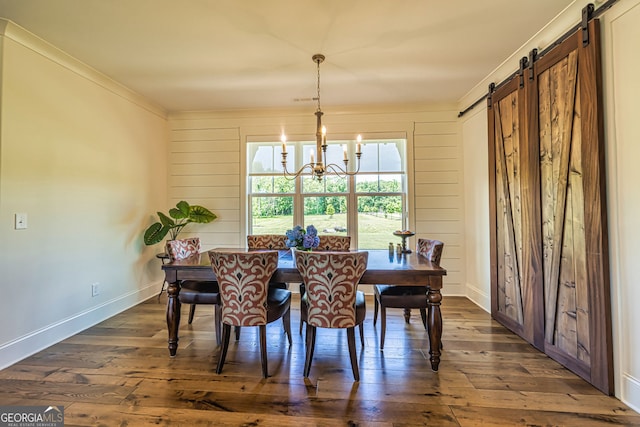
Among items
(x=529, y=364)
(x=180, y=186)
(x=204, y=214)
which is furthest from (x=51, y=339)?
(x=529, y=364)

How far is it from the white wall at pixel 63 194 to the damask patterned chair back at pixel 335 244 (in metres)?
2.36

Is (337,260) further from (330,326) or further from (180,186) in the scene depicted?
(180,186)

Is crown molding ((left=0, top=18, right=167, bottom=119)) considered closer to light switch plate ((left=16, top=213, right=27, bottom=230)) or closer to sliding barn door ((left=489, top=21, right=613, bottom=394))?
light switch plate ((left=16, top=213, right=27, bottom=230))

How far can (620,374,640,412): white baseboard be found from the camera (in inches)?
65.2

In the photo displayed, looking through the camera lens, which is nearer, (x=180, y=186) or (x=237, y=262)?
(x=237, y=262)

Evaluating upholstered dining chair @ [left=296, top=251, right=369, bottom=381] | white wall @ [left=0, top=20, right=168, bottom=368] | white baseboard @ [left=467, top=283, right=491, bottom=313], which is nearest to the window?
white baseboard @ [left=467, top=283, right=491, bottom=313]

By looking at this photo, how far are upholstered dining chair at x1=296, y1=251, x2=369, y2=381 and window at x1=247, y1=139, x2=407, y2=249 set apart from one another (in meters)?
2.13

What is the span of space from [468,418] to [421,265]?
0.98m

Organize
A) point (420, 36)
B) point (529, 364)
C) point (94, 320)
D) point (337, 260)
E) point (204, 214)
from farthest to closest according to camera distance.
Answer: point (204, 214)
point (94, 320)
point (420, 36)
point (529, 364)
point (337, 260)

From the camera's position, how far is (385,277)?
7.04 ft

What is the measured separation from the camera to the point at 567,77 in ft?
6.68

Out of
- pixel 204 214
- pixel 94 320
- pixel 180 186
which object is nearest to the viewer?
pixel 94 320

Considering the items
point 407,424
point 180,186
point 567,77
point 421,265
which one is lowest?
point 407,424

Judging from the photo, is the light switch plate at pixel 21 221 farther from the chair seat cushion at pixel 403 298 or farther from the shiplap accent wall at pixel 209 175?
the chair seat cushion at pixel 403 298
